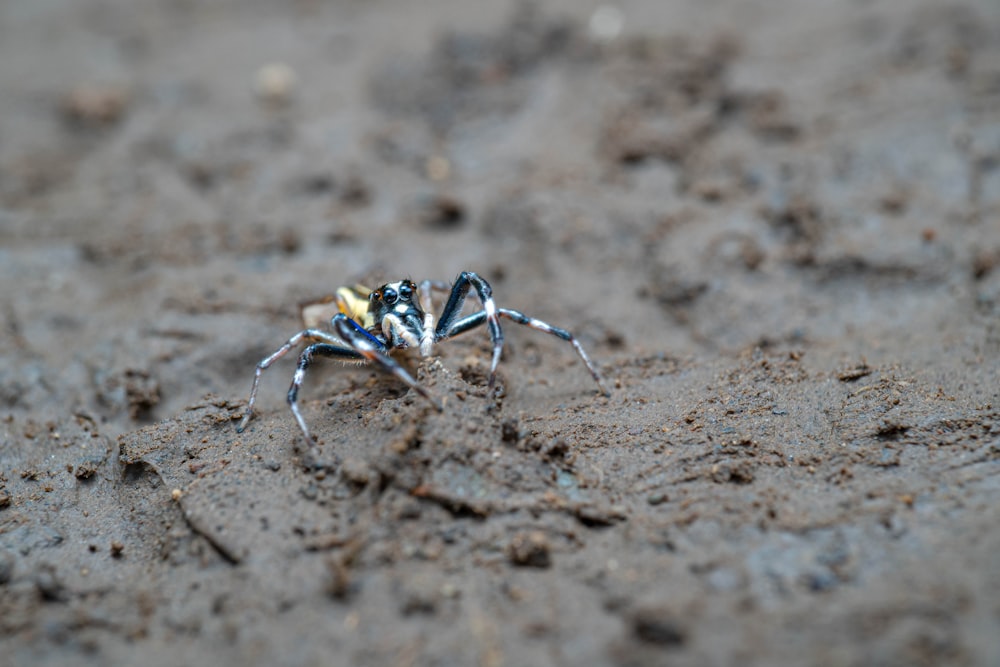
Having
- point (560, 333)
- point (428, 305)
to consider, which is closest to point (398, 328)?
point (428, 305)

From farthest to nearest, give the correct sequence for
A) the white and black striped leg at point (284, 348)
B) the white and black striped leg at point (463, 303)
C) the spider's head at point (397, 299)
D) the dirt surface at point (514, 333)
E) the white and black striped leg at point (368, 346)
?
1. the spider's head at point (397, 299)
2. the white and black striped leg at point (284, 348)
3. the white and black striped leg at point (463, 303)
4. the white and black striped leg at point (368, 346)
5. the dirt surface at point (514, 333)

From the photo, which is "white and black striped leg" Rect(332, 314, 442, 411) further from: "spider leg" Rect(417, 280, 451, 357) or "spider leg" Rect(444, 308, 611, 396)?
"spider leg" Rect(444, 308, 611, 396)

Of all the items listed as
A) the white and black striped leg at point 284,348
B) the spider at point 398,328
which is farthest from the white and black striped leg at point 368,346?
the white and black striped leg at point 284,348

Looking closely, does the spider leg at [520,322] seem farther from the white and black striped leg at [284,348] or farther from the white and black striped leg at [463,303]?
the white and black striped leg at [284,348]

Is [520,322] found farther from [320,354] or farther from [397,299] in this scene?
[320,354]

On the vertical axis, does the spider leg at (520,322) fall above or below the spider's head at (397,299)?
below

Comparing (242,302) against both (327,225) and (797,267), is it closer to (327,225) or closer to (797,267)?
(327,225)

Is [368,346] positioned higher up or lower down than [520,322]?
lower down

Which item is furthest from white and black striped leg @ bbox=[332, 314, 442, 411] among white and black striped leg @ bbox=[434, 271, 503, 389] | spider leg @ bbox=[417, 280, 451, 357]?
white and black striped leg @ bbox=[434, 271, 503, 389]
